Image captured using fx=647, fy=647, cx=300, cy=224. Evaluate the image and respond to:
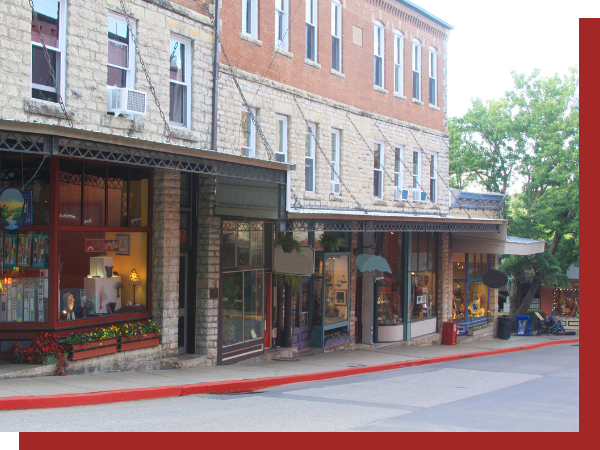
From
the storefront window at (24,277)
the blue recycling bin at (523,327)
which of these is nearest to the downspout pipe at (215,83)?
the storefront window at (24,277)

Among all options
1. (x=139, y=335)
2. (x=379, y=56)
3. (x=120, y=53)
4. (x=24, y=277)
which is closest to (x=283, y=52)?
(x=120, y=53)

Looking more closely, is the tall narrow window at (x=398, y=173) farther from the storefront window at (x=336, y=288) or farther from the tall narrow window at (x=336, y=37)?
the tall narrow window at (x=336, y=37)

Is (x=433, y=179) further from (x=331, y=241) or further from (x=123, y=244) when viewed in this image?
(x=123, y=244)

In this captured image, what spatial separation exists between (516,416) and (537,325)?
23264 mm

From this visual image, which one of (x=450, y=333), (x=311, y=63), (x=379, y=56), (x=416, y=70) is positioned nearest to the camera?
(x=311, y=63)

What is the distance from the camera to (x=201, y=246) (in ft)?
49.5

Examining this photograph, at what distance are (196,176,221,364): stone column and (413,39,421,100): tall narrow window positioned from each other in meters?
13.1

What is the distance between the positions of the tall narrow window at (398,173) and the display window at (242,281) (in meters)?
8.39

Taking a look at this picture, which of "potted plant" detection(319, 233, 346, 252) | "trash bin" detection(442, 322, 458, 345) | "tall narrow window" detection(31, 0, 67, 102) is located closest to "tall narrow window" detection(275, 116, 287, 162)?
"potted plant" detection(319, 233, 346, 252)

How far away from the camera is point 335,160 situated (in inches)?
820

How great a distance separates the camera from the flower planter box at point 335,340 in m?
19.6

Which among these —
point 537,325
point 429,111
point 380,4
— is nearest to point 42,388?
point 380,4

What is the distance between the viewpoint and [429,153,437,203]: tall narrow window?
26422 mm

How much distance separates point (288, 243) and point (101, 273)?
204 inches
